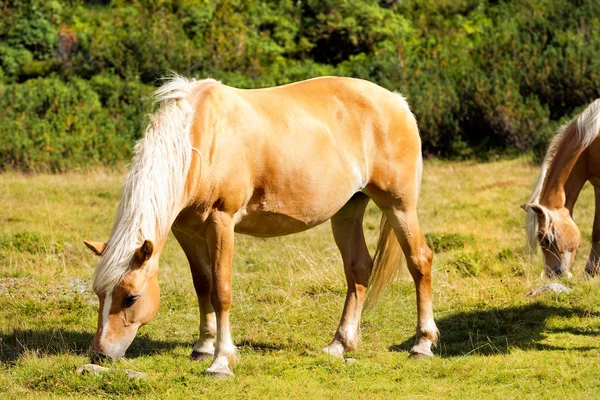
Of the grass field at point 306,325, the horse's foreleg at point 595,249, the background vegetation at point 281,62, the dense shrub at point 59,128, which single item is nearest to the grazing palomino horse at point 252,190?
the grass field at point 306,325

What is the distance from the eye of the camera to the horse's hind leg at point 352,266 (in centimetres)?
588

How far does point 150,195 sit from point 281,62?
17.8 m

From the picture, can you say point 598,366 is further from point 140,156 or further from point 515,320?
point 140,156

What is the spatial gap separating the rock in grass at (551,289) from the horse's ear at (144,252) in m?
3.80

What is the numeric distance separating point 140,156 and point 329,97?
1.68 m

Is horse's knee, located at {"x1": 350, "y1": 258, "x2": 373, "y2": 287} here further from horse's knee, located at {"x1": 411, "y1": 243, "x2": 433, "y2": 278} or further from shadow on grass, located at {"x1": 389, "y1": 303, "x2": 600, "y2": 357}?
shadow on grass, located at {"x1": 389, "y1": 303, "x2": 600, "y2": 357}

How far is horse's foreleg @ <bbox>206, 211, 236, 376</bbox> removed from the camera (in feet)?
16.8

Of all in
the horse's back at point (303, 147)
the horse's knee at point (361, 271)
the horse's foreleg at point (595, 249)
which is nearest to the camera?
the horse's back at point (303, 147)

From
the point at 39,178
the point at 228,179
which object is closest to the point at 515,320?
the point at 228,179

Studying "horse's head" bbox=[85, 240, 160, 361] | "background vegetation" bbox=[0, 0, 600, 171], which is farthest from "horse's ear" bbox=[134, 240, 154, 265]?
"background vegetation" bbox=[0, 0, 600, 171]

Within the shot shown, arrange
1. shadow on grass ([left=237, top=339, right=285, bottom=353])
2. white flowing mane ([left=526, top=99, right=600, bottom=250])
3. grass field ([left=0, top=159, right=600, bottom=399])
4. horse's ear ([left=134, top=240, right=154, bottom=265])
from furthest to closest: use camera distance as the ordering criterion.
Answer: white flowing mane ([left=526, top=99, right=600, bottom=250]) → shadow on grass ([left=237, top=339, right=285, bottom=353]) → grass field ([left=0, top=159, right=600, bottom=399]) → horse's ear ([left=134, top=240, right=154, bottom=265])

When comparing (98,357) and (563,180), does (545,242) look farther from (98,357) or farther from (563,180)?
(98,357)

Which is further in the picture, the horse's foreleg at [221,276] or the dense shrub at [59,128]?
the dense shrub at [59,128]

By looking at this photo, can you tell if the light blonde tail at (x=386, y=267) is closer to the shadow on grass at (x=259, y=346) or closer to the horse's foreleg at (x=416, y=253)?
the horse's foreleg at (x=416, y=253)
